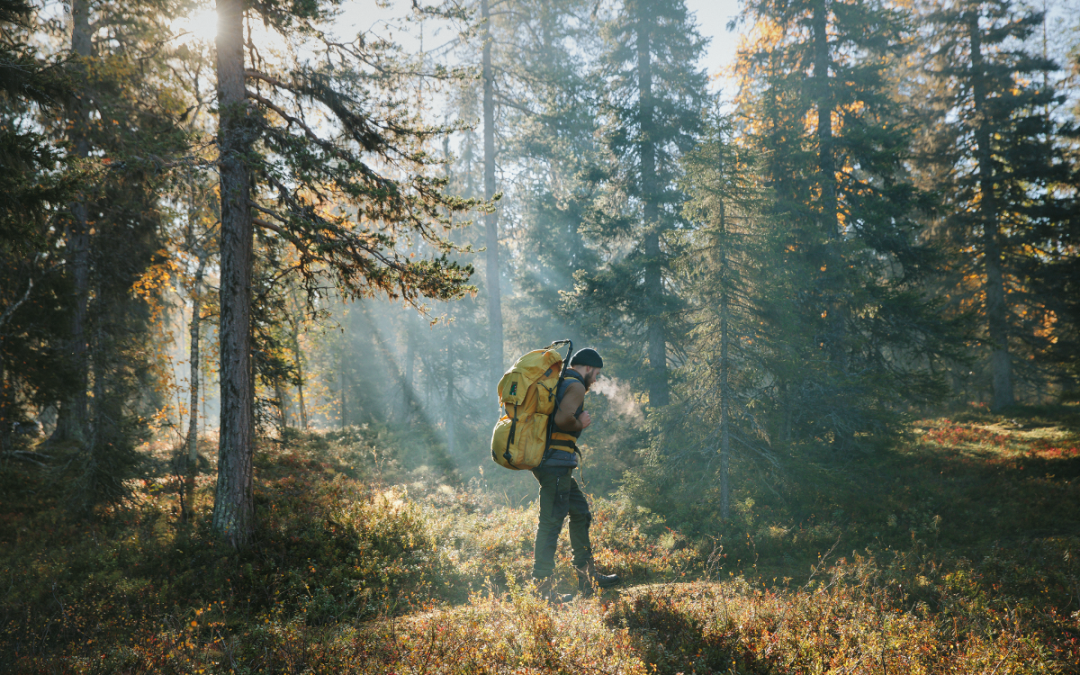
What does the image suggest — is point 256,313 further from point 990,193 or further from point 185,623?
point 990,193

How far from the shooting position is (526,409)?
19.3ft

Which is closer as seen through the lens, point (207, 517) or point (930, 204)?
point (207, 517)

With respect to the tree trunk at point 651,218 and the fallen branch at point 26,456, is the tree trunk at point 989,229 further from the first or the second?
the fallen branch at point 26,456

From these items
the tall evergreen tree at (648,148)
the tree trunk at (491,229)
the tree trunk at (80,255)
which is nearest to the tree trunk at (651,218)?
the tall evergreen tree at (648,148)

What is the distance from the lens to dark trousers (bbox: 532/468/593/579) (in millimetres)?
6164

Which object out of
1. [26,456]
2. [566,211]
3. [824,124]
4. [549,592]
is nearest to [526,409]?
[549,592]

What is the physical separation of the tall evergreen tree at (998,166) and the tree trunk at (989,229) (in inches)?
1.3

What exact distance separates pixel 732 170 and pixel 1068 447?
40.1 feet

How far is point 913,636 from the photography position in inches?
194

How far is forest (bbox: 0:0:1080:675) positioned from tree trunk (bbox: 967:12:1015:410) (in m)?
0.15

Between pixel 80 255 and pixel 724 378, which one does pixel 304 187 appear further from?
pixel 724 378

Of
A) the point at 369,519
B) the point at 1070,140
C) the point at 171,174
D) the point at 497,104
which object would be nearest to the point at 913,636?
the point at 369,519

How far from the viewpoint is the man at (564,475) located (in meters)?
5.91

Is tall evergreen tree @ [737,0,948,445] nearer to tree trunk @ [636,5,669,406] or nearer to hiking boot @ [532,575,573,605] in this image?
tree trunk @ [636,5,669,406]
